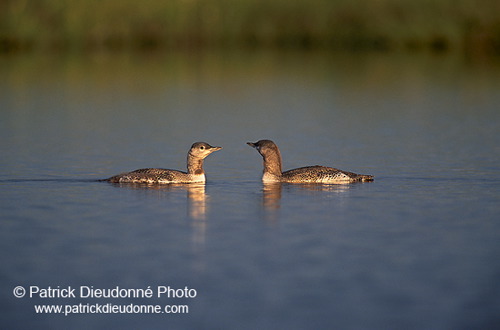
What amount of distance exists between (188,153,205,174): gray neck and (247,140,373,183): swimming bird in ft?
3.88

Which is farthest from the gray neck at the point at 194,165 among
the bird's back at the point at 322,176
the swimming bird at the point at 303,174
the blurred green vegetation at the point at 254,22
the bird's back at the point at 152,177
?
the blurred green vegetation at the point at 254,22

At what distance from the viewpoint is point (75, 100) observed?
40000mm

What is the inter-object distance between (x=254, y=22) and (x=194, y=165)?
61.1m

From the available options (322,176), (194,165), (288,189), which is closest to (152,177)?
(194,165)

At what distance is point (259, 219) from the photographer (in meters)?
16.0

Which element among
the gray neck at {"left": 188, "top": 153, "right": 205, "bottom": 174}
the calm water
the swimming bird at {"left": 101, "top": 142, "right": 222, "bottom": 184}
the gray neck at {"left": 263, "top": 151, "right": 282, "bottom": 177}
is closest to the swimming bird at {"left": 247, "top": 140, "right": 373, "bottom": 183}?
the gray neck at {"left": 263, "top": 151, "right": 282, "bottom": 177}

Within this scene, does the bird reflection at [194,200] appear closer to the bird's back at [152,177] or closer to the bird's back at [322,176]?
the bird's back at [152,177]

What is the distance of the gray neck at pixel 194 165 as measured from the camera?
19391mm

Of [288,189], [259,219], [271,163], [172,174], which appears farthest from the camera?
[271,163]

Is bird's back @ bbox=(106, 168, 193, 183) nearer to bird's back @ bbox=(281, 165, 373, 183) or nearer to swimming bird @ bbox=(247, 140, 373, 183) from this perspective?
swimming bird @ bbox=(247, 140, 373, 183)

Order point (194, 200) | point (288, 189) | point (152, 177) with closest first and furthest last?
point (194, 200) → point (288, 189) → point (152, 177)

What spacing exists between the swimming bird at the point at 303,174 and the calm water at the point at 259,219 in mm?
400

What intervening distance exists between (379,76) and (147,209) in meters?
37.3

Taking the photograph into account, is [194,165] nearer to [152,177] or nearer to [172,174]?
[172,174]
